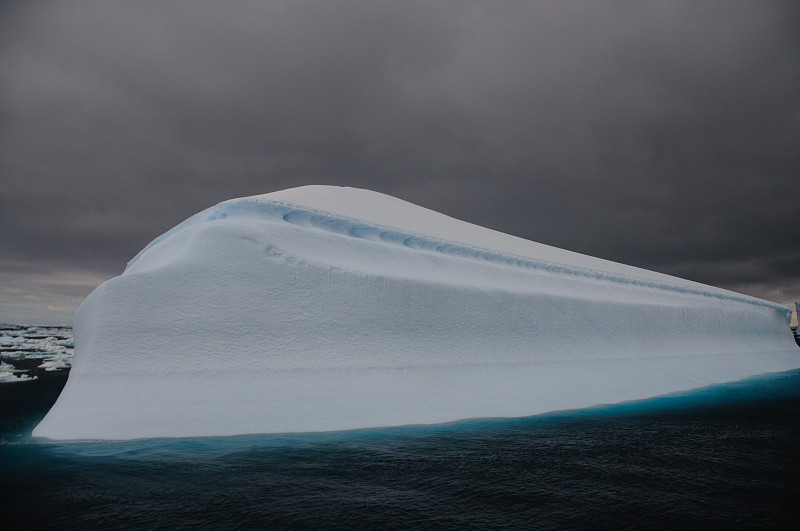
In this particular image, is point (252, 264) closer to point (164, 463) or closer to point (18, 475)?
point (164, 463)

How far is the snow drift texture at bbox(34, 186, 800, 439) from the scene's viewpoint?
6508 mm

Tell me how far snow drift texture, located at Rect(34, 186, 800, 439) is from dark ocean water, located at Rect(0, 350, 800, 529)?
0.56m

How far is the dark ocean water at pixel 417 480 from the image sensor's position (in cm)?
386

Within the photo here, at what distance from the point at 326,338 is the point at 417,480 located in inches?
144

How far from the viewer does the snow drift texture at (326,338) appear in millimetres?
6508

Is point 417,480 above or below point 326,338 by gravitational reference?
below

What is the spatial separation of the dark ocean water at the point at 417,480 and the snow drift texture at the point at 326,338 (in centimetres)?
56

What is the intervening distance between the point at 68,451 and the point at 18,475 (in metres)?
0.65

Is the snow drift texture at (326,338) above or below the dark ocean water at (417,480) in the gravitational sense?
above

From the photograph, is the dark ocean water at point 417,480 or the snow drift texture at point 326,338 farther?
the snow drift texture at point 326,338

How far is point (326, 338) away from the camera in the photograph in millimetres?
7883

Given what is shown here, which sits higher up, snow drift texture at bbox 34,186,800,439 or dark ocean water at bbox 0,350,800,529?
snow drift texture at bbox 34,186,800,439

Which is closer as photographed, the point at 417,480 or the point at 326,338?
the point at 417,480

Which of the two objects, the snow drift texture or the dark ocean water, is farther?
the snow drift texture
